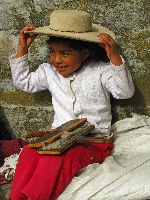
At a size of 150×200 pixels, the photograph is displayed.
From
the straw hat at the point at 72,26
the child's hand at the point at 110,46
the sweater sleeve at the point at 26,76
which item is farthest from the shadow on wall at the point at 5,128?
the child's hand at the point at 110,46

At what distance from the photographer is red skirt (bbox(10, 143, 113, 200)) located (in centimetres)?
290

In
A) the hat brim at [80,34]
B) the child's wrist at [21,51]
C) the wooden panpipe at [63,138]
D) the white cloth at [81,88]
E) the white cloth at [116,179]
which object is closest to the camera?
the white cloth at [116,179]

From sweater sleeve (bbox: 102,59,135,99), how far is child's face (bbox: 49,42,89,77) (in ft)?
0.75

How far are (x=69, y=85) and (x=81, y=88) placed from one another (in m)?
0.10

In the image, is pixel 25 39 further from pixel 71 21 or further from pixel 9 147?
pixel 9 147

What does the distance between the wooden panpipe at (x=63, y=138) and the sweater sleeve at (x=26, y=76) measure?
496mm

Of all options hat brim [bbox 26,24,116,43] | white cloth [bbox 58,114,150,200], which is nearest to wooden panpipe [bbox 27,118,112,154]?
white cloth [bbox 58,114,150,200]

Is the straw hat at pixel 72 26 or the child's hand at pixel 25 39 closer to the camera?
the straw hat at pixel 72 26

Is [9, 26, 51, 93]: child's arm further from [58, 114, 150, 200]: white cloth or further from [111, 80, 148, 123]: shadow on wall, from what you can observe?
[58, 114, 150, 200]: white cloth

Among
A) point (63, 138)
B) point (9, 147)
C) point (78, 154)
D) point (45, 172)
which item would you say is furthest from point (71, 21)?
point (9, 147)

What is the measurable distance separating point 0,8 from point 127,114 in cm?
135

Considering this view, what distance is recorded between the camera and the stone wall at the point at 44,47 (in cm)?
344

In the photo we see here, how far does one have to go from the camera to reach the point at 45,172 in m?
2.93

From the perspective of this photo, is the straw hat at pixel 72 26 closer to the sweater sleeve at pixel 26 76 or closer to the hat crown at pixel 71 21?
the hat crown at pixel 71 21
